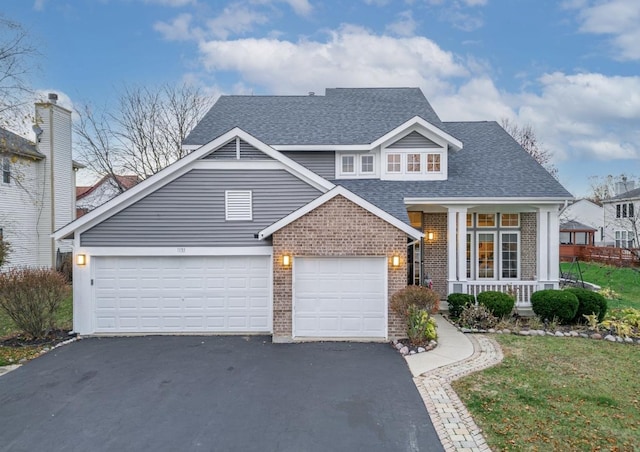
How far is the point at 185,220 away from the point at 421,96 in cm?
1157

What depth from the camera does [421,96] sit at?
16172mm

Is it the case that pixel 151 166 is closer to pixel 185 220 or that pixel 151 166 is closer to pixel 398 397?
pixel 185 220

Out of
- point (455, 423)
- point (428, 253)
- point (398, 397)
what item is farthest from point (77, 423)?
point (428, 253)

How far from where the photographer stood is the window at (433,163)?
43.9 feet

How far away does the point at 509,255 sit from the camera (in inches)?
545

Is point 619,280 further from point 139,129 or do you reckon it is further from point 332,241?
point 139,129

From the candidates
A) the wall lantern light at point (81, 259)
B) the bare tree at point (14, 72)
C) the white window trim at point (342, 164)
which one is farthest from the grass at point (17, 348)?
the white window trim at point (342, 164)

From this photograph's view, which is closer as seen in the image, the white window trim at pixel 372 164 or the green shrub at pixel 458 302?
the green shrub at pixel 458 302

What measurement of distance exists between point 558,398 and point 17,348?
1148 cm

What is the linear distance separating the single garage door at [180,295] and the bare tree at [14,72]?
13.1 feet

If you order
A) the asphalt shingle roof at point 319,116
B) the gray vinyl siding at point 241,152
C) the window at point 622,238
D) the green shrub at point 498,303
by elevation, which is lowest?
the green shrub at point 498,303

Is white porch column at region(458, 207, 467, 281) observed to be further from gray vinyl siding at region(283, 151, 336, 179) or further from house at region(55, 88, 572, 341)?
gray vinyl siding at region(283, 151, 336, 179)

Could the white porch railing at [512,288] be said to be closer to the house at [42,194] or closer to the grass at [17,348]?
the grass at [17,348]

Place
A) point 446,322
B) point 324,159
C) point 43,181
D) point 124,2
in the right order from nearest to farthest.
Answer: point 446,322 → point 324,159 → point 124,2 → point 43,181
